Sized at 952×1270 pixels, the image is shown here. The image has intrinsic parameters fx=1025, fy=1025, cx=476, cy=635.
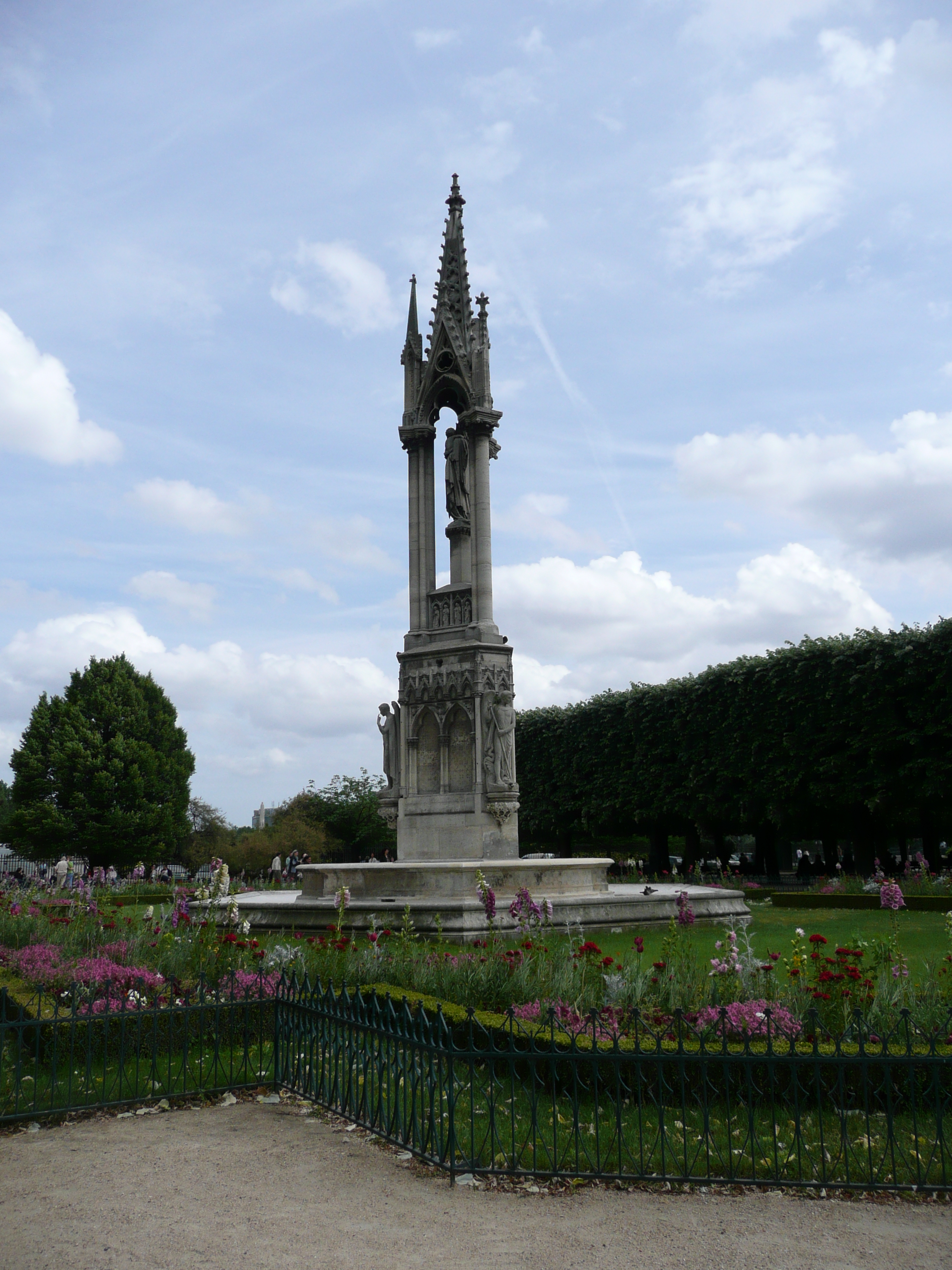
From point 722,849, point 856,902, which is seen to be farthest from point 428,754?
point 722,849

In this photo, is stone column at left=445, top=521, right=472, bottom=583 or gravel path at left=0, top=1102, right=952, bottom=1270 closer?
gravel path at left=0, top=1102, right=952, bottom=1270

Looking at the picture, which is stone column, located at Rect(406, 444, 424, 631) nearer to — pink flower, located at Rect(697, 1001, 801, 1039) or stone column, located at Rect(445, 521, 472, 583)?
stone column, located at Rect(445, 521, 472, 583)

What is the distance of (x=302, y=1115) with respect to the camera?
25.5 feet

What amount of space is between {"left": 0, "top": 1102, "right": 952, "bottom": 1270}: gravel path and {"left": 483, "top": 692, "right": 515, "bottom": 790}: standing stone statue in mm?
12671

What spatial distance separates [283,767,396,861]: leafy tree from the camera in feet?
155

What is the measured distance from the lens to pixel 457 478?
68.5ft

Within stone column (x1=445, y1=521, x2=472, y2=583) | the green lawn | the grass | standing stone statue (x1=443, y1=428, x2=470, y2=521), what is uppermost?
standing stone statue (x1=443, y1=428, x2=470, y2=521)

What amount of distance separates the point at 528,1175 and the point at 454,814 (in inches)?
534

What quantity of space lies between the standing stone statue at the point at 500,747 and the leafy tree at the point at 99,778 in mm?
31784

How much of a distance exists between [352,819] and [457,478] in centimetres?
3006

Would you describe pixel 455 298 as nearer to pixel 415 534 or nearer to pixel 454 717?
pixel 415 534

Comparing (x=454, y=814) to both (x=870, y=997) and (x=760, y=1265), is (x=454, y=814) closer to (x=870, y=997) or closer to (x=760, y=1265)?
(x=870, y=997)

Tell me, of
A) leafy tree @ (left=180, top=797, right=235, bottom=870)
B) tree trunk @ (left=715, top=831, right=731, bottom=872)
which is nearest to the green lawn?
tree trunk @ (left=715, top=831, right=731, bottom=872)

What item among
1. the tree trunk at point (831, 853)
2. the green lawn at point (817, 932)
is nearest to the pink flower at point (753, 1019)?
the green lawn at point (817, 932)
